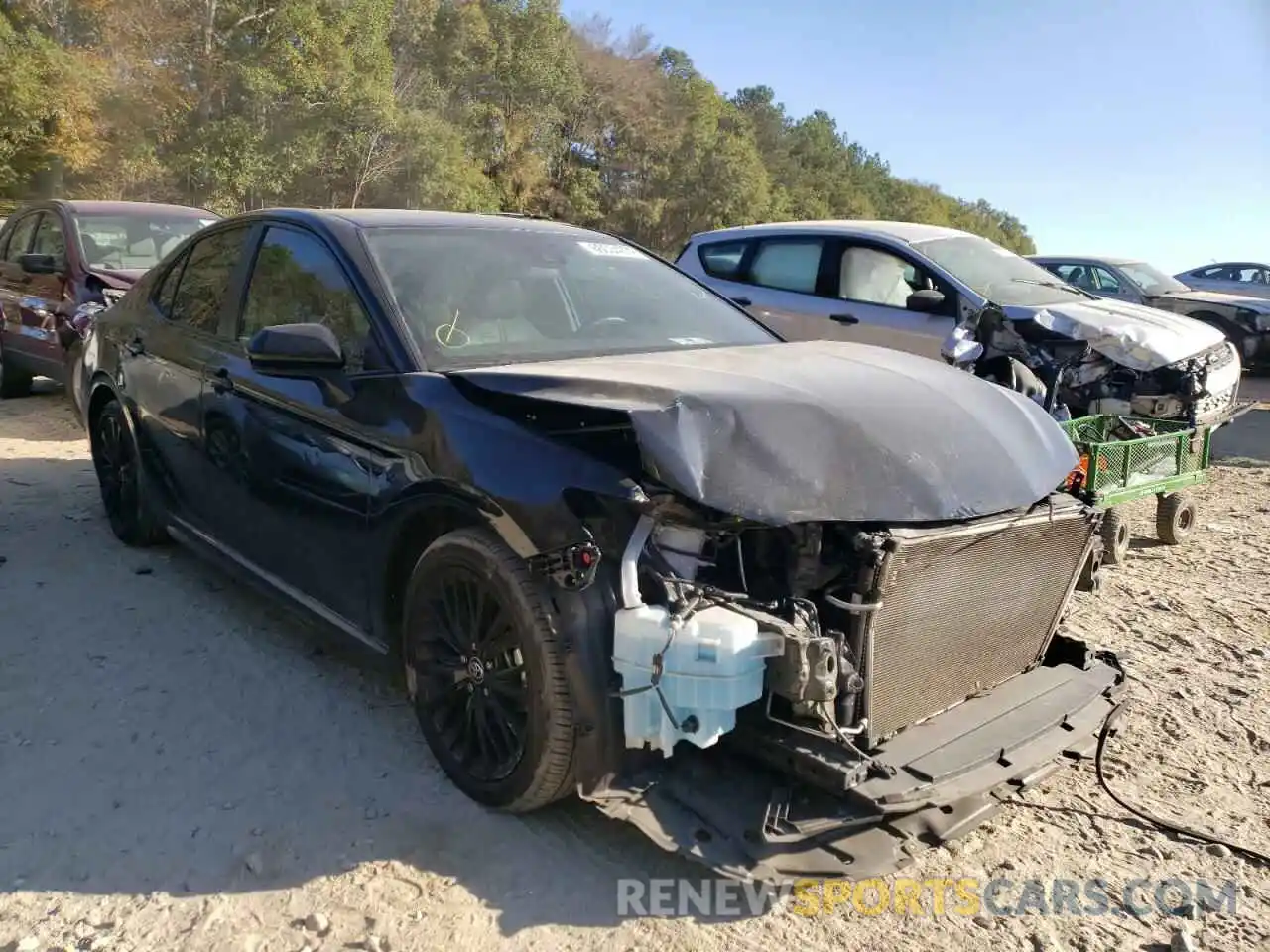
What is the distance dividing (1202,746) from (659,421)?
2.47m

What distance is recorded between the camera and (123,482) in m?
5.20

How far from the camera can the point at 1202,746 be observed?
3615 millimetres

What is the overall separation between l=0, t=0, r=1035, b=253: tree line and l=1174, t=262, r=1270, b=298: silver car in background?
2084 cm

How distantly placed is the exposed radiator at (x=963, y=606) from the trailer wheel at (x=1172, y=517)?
11.4 ft

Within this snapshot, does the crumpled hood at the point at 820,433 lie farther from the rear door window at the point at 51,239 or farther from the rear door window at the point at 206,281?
the rear door window at the point at 51,239

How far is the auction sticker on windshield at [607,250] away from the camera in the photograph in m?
4.20

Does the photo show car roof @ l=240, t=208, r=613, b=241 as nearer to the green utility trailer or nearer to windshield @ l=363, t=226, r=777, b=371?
windshield @ l=363, t=226, r=777, b=371

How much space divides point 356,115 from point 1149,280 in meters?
22.3

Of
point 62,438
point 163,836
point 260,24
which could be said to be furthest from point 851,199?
point 163,836

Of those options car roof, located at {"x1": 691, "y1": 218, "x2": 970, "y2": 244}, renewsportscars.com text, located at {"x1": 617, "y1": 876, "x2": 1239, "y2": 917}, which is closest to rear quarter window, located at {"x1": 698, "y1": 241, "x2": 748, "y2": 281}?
car roof, located at {"x1": 691, "y1": 218, "x2": 970, "y2": 244}

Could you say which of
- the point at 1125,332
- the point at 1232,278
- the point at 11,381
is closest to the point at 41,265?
the point at 11,381

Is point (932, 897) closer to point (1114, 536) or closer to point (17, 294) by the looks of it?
point (1114, 536)

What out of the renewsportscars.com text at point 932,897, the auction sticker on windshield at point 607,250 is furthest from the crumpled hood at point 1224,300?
the renewsportscars.com text at point 932,897

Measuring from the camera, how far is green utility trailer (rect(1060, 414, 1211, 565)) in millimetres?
5441
